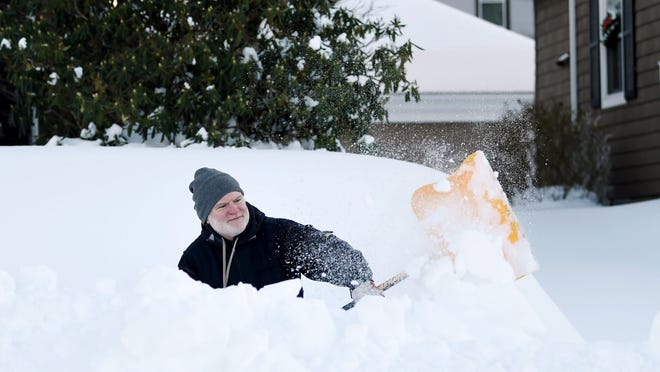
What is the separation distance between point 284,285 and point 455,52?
1055cm

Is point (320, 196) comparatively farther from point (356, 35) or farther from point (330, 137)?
point (356, 35)

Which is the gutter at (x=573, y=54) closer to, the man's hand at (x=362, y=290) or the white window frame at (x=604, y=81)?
the white window frame at (x=604, y=81)

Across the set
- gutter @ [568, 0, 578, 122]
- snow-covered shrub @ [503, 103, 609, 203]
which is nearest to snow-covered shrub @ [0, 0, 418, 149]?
snow-covered shrub @ [503, 103, 609, 203]

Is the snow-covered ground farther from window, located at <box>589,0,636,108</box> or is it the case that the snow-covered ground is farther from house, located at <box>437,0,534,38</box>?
house, located at <box>437,0,534,38</box>

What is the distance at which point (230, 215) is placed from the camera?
12.4 ft

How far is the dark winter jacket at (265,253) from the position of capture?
3.80 m

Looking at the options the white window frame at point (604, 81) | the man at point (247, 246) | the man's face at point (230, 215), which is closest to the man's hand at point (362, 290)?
the man at point (247, 246)

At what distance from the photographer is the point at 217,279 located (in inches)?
154

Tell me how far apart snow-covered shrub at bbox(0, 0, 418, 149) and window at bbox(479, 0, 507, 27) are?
14.0 m

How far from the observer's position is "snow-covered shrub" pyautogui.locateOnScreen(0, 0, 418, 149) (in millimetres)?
7188

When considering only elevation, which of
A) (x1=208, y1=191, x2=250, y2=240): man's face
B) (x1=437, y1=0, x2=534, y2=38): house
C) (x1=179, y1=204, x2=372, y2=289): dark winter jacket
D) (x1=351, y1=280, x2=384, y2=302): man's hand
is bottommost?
(x1=351, y1=280, x2=384, y2=302): man's hand

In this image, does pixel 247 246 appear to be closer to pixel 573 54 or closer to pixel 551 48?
pixel 573 54

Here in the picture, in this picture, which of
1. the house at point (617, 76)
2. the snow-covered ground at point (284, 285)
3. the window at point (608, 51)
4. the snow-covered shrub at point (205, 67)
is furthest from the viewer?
the window at point (608, 51)

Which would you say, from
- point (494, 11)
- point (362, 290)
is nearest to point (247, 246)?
point (362, 290)
